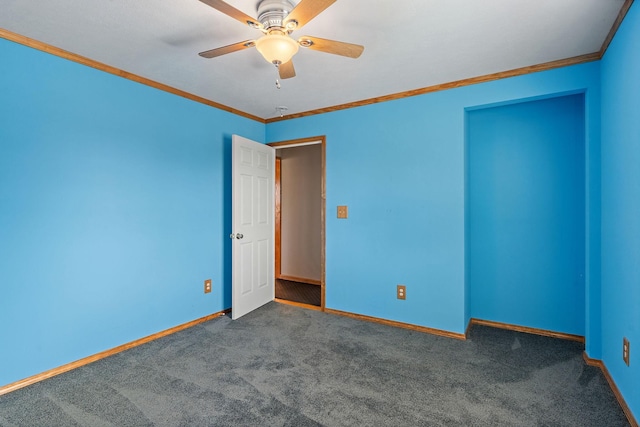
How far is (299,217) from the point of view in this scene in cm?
511

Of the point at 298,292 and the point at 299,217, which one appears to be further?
the point at 299,217

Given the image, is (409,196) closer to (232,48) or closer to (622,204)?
(622,204)

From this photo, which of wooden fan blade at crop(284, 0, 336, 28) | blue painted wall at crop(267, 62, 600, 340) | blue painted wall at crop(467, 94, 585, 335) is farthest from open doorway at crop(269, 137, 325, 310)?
wooden fan blade at crop(284, 0, 336, 28)

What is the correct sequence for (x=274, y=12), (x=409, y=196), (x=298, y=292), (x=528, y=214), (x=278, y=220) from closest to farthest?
(x=274, y=12), (x=528, y=214), (x=409, y=196), (x=298, y=292), (x=278, y=220)

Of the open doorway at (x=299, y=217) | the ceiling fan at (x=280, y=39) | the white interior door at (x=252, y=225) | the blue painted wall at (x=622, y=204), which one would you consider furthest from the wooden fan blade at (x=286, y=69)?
the open doorway at (x=299, y=217)

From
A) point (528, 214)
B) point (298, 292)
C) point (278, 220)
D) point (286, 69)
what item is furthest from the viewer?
point (278, 220)

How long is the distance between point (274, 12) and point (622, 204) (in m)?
2.29

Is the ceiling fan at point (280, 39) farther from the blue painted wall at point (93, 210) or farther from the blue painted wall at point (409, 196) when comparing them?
the blue painted wall at point (409, 196)

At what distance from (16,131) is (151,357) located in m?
1.84

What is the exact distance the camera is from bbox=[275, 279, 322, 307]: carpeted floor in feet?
13.3

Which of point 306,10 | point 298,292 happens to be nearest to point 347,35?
point 306,10

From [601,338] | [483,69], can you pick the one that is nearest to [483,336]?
[601,338]

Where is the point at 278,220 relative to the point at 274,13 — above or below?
below

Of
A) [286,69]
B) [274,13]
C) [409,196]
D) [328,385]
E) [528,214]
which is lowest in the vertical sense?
[328,385]
